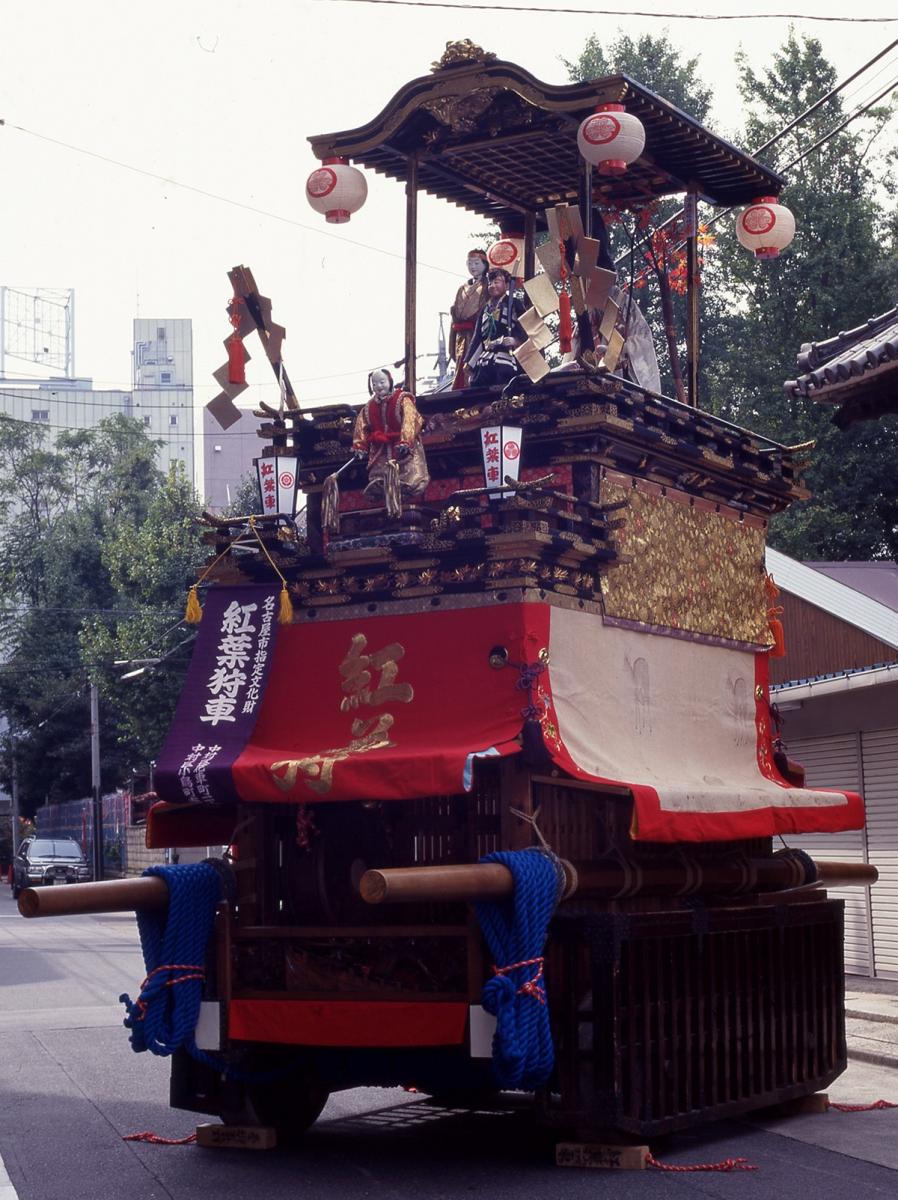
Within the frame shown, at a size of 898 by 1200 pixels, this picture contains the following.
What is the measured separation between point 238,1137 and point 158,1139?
71cm

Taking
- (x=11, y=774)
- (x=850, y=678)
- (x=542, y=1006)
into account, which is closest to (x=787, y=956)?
(x=542, y=1006)

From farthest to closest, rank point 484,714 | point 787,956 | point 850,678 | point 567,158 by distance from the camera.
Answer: point 850,678
point 567,158
point 787,956
point 484,714

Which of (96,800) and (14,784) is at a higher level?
(14,784)

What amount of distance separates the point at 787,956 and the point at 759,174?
19.0ft

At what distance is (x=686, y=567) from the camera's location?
35.7 ft

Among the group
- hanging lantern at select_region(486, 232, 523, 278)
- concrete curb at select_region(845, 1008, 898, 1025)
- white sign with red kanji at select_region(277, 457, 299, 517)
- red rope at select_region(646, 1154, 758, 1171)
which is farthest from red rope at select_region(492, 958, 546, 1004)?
concrete curb at select_region(845, 1008, 898, 1025)

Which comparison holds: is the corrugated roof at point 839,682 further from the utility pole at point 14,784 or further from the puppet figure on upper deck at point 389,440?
the utility pole at point 14,784

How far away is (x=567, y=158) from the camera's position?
12.0m

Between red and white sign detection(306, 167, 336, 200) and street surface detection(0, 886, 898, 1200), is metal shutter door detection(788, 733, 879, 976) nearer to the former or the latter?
street surface detection(0, 886, 898, 1200)

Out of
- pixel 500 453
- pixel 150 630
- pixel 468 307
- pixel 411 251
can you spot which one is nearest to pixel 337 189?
pixel 411 251

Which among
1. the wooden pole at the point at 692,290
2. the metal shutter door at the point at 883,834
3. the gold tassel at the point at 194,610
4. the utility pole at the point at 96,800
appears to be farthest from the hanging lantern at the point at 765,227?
the utility pole at the point at 96,800

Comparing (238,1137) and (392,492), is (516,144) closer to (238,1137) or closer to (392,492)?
(392,492)

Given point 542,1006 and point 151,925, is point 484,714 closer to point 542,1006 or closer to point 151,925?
point 542,1006

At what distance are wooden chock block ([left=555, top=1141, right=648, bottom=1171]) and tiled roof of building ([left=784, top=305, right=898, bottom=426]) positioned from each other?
6800mm
